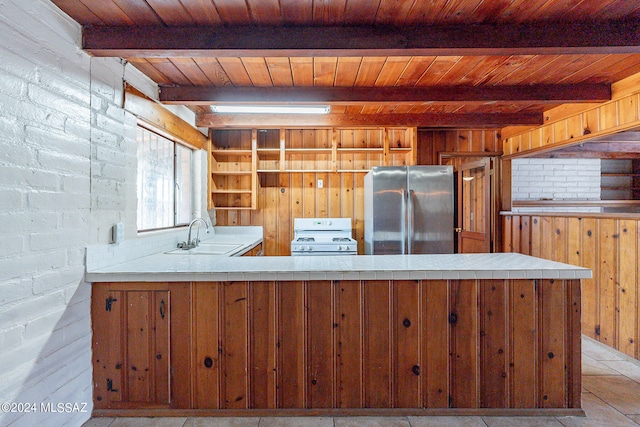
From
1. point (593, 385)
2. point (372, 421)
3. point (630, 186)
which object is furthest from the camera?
point (630, 186)

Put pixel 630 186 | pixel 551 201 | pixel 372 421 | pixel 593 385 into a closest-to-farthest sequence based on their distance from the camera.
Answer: pixel 372 421 → pixel 593 385 → pixel 551 201 → pixel 630 186

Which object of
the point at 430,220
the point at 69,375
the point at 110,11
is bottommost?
the point at 69,375

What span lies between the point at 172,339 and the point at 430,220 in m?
2.70

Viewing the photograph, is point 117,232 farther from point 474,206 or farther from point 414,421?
point 474,206

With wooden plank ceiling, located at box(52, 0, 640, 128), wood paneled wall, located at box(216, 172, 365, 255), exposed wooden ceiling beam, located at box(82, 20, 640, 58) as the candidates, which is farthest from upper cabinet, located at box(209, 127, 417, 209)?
exposed wooden ceiling beam, located at box(82, 20, 640, 58)

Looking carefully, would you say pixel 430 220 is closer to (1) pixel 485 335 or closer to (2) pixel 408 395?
(1) pixel 485 335

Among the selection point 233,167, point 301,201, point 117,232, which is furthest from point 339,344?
point 233,167

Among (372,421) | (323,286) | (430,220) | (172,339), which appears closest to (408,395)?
(372,421)

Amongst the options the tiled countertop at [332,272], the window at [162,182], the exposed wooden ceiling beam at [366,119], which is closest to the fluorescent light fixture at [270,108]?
the exposed wooden ceiling beam at [366,119]

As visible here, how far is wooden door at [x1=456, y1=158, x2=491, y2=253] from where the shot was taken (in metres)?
3.95

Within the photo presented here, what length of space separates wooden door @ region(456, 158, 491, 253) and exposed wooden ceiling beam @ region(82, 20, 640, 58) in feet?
7.28

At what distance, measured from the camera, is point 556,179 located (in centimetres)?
465

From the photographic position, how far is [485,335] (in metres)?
1.77

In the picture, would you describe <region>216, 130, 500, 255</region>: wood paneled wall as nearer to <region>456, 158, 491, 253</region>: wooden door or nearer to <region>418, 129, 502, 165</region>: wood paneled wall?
<region>418, 129, 502, 165</region>: wood paneled wall
